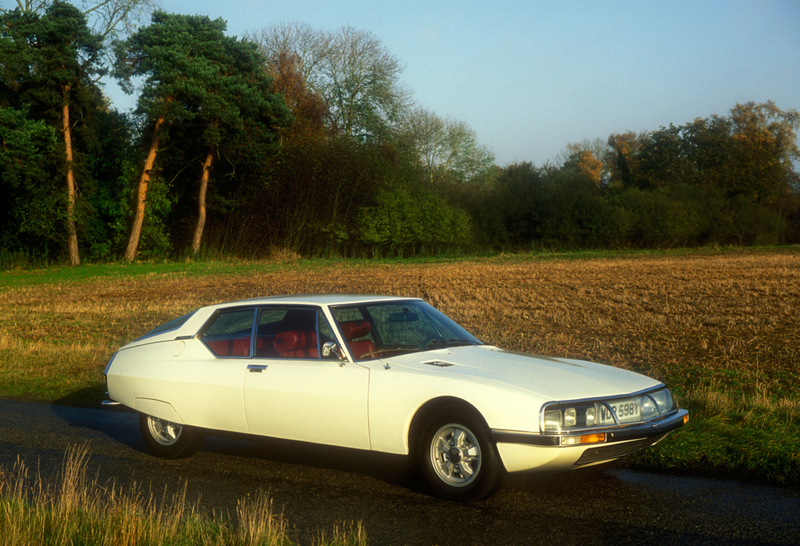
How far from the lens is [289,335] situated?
22.2 ft

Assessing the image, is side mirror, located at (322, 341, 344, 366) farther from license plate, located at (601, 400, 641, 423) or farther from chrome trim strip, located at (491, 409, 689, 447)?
license plate, located at (601, 400, 641, 423)

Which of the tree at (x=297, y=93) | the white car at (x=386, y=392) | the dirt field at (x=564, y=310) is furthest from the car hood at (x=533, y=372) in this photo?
the tree at (x=297, y=93)

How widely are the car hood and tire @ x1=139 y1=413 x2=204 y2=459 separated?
2162 millimetres

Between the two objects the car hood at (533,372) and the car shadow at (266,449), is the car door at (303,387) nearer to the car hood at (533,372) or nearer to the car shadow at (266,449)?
the car shadow at (266,449)

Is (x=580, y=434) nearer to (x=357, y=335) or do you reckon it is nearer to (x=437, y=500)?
(x=437, y=500)

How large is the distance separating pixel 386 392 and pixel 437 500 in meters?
0.85

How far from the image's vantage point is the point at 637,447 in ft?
18.1

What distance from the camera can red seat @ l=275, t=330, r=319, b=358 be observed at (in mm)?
6578

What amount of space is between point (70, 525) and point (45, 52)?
39249 mm

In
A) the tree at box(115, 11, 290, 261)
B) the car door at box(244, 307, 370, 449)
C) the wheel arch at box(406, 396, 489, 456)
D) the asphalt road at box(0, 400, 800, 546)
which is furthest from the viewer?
the tree at box(115, 11, 290, 261)

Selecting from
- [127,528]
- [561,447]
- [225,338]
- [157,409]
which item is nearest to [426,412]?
[561,447]

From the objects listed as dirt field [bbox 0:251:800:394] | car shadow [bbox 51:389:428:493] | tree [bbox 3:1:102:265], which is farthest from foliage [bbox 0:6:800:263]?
car shadow [bbox 51:389:428:493]

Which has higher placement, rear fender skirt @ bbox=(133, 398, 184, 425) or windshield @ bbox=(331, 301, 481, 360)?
windshield @ bbox=(331, 301, 481, 360)

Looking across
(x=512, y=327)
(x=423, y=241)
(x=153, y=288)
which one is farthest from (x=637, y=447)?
(x=423, y=241)
